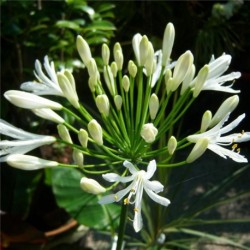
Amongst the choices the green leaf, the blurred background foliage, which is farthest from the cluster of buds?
the green leaf

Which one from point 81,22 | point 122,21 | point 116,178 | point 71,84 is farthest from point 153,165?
point 122,21

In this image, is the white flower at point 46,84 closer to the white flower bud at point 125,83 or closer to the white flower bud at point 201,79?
the white flower bud at point 125,83

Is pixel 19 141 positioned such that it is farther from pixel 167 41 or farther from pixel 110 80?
pixel 167 41

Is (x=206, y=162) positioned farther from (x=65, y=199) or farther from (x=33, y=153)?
(x=33, y=153)

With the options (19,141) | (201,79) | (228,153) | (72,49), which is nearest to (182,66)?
(201,79)

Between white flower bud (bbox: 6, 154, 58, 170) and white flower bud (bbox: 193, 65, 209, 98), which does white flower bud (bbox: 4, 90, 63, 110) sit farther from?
white flower bud (bbox: 193, 65, 209, 98)

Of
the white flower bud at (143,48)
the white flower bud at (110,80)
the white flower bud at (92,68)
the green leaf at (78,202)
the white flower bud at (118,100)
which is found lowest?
the green leaf at (78,202)

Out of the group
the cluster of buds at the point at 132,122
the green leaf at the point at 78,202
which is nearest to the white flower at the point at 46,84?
the cluster of buds at the point at 132,122
